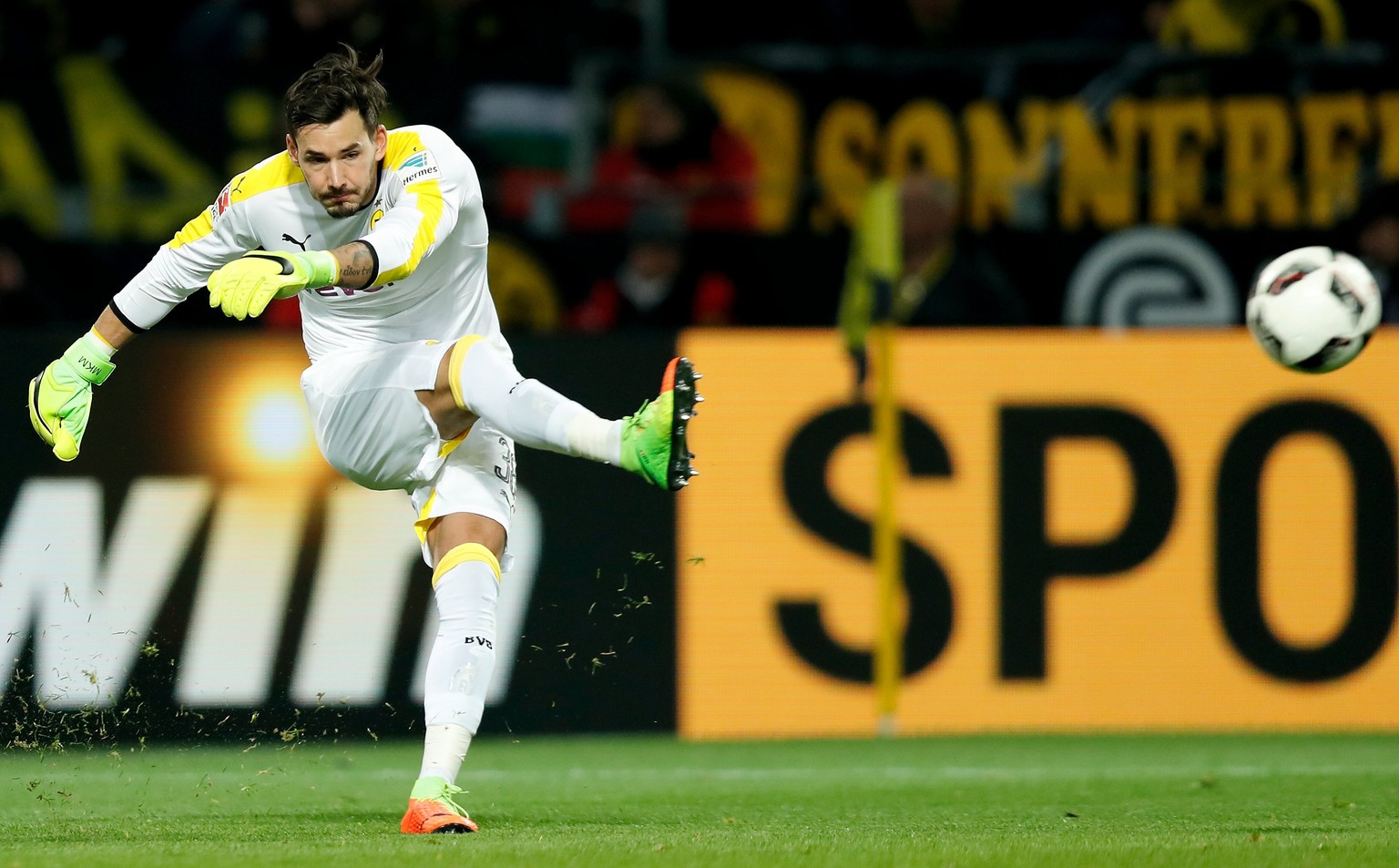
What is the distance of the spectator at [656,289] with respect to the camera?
9555 mm

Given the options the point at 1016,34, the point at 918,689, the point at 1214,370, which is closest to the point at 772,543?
the point at 918,689

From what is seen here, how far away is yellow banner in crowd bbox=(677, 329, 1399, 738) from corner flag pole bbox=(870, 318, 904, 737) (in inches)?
1.6

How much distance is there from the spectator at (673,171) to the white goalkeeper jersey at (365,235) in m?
3.98

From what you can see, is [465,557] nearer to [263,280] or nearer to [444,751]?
[444,751]

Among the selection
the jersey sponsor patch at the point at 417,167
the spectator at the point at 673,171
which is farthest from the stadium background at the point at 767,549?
the jersey sponsor patch at the point at 417,167

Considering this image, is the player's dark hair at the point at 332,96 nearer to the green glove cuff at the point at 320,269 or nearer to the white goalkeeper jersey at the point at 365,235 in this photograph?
the white goalkeeper jersey at the point at 365,235

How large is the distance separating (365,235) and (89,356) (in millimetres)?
988

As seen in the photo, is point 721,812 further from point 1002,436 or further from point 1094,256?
point 1094,256

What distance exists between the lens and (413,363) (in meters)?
5.70

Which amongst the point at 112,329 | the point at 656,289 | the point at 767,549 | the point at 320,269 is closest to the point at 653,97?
the point at 656,289

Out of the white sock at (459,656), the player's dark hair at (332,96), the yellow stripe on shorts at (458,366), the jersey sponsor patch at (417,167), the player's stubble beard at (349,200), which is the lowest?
the white sock at (459,656)

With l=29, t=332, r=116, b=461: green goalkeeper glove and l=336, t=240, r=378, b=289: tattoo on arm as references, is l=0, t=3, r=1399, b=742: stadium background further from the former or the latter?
l=336, t=240, r=378, b=289: tattoo on arm

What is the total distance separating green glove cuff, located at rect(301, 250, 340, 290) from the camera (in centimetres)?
500

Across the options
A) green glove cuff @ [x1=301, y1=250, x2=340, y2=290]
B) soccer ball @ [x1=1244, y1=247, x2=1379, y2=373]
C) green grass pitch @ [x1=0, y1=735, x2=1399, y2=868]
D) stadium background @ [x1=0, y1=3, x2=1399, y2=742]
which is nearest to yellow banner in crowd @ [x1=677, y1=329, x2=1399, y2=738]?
stadium background @ [x1=0, y1=3, x2=1399, y2=742]
